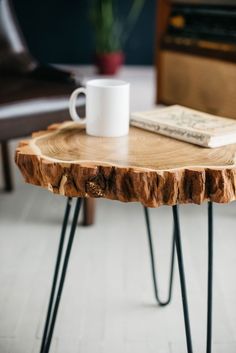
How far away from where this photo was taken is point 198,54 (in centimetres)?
249

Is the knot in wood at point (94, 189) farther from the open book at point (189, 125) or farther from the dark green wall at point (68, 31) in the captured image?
the dark green wall at point (68, 31)

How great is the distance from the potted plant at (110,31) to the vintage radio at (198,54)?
170 cm

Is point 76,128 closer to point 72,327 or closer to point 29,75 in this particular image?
point 72,327

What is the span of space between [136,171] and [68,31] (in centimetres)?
401

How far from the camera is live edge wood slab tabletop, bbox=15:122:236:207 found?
920mm

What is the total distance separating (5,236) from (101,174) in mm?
937

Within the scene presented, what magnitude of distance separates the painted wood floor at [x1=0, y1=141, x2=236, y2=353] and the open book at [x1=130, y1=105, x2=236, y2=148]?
47 cm

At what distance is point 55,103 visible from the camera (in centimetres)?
188

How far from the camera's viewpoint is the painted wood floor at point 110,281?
125 cm

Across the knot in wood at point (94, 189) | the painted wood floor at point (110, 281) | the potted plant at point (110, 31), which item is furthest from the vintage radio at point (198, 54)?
the potted plant at point (110, 31)

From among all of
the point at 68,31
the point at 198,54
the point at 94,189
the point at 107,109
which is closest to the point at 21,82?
the point at 198,54

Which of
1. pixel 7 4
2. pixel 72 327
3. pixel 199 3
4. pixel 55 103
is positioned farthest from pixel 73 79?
pixel 72 327

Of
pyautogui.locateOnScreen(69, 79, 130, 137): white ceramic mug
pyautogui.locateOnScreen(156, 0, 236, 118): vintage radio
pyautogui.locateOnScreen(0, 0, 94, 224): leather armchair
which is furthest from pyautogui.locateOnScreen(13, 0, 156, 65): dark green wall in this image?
pyautogui.locateOnScreen(69, 79, 130, 137): white ceramic mug

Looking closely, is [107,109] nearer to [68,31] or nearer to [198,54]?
[198,54]
